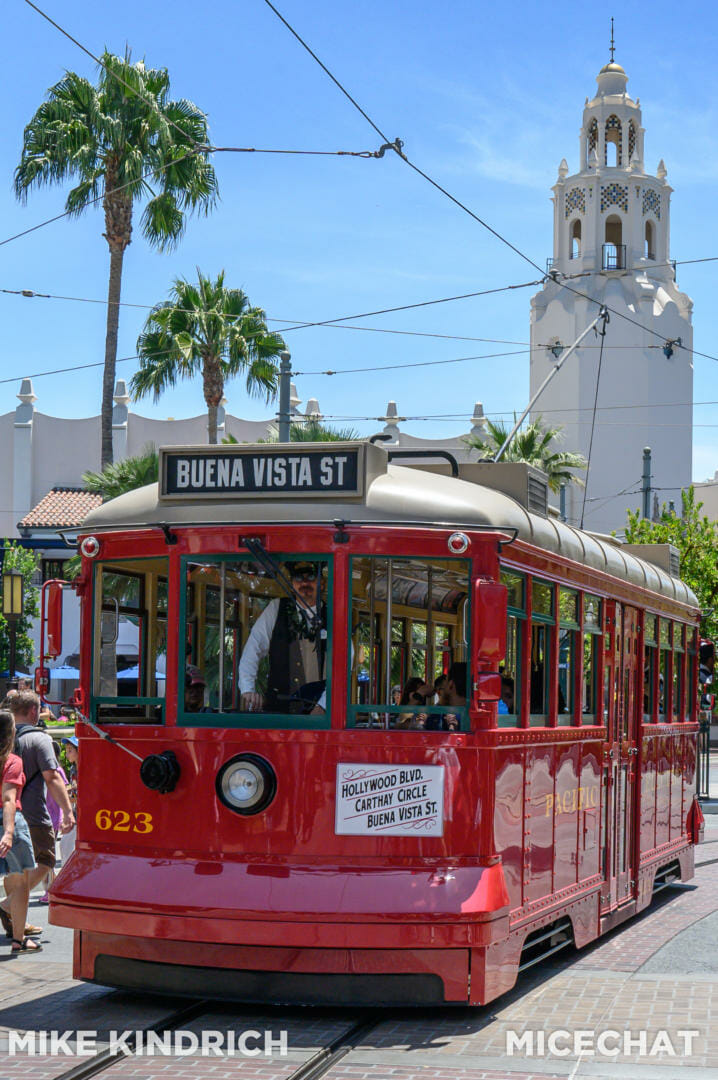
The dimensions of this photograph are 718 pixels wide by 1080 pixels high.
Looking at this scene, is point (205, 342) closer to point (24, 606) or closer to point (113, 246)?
point (113, 246)

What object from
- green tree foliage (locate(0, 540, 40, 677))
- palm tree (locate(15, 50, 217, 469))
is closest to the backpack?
palm tree (locate(15, 50, 217, 469))

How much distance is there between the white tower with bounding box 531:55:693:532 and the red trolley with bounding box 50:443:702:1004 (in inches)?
2055

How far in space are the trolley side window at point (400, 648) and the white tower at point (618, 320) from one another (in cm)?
5219

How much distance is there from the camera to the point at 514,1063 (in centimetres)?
708

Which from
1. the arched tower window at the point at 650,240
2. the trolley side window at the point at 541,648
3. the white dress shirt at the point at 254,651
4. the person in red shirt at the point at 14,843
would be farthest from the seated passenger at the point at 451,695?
the arched tower window at the point at 650,240

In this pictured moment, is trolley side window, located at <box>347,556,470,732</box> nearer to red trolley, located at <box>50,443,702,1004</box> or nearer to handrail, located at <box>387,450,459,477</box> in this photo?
red trolley, located at <box>50,443,702,1004</box>

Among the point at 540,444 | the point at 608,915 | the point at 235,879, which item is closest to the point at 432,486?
the point at 235,879

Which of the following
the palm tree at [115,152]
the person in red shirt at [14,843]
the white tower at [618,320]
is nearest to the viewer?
the person in red shirt at [14,843]

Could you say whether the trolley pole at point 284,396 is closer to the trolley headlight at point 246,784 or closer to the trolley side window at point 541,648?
the trolley side window at point 541,648

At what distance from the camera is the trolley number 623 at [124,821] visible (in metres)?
8.23

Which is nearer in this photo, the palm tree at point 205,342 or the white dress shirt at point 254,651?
the white dress shirt at point 254,651

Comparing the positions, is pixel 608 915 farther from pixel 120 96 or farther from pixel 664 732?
pixel 120 96

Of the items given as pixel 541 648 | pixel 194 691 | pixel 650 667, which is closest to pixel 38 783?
pixel 194 691

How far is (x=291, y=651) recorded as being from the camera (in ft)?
27.0
